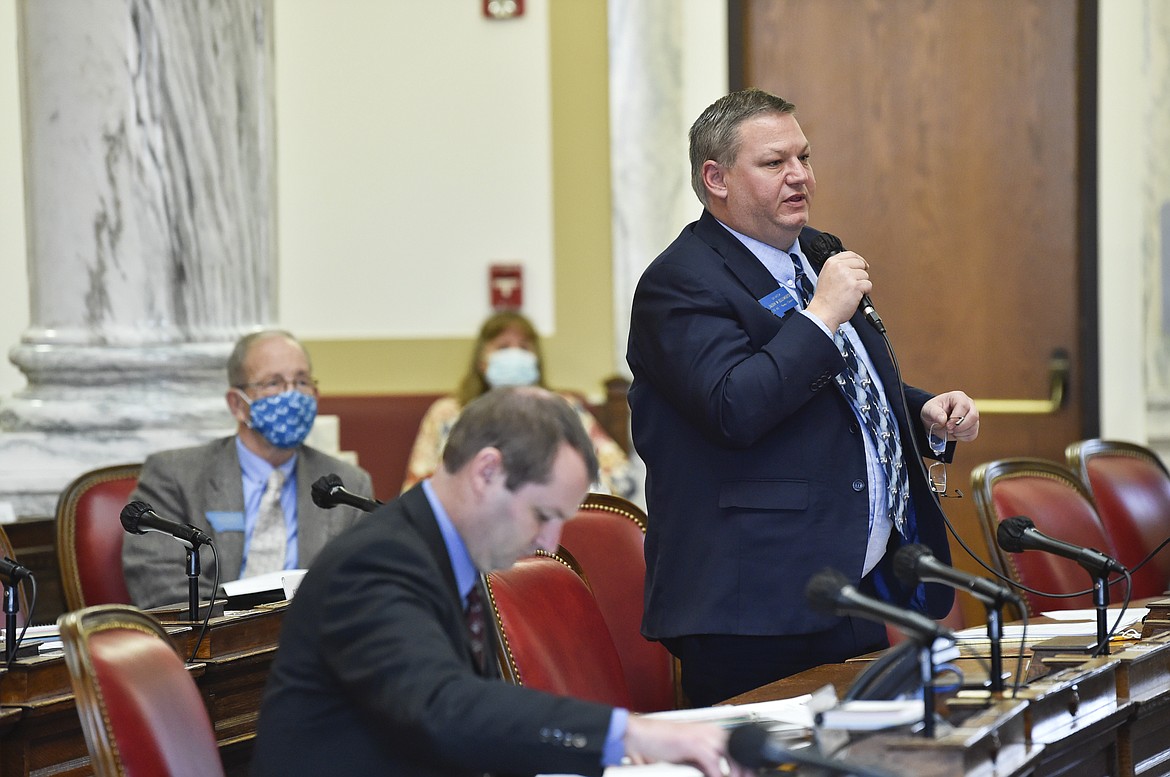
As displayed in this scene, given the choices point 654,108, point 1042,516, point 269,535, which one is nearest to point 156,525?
point 269,535

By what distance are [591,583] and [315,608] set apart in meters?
1.29

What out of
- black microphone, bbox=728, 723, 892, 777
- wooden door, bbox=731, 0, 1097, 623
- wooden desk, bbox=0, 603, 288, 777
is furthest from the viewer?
wooden door, bbox=731, 0, 1097, 623

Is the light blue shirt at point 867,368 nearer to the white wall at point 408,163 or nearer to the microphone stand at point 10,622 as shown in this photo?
the microphone stand at point 10,622

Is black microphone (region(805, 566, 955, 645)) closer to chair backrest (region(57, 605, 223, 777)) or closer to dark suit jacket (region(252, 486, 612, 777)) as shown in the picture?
dark suit jacket (region(252, 486, 612, 777))

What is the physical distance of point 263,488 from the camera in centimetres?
391

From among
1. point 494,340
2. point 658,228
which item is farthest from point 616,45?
point 494,340

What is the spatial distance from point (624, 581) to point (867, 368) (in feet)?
2.32

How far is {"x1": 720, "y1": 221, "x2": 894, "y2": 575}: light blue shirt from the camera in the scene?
8.55 feet

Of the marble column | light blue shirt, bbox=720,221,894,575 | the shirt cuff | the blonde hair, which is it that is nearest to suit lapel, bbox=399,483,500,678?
the shirt cuff

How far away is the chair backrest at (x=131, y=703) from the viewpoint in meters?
1.83

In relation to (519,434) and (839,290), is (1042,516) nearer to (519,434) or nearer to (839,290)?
(839,290)

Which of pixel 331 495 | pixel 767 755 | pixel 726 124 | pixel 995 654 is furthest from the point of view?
pixel 331 495

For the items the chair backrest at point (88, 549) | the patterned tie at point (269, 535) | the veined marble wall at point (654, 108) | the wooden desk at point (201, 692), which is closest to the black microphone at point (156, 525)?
the wooden desk at point (201, 692)

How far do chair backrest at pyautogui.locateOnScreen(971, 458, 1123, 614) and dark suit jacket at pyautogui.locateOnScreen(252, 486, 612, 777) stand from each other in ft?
6.70
